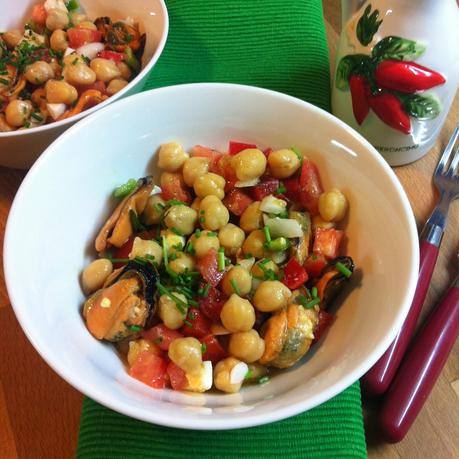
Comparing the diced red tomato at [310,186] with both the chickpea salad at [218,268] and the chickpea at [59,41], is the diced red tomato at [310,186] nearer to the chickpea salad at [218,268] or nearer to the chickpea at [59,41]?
the chickpea salad at [218,268]

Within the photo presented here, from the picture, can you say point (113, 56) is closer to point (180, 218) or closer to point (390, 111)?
point (180, 218)

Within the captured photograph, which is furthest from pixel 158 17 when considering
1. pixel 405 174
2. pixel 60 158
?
pixel 405 174

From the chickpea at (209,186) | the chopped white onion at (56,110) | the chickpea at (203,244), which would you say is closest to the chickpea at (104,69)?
the chopped white onion at (56,110)

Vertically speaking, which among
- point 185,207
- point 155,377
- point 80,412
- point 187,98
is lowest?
point 80,412

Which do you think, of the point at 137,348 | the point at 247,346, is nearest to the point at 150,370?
the point at 137,348

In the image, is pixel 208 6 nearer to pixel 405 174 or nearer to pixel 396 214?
pixel 405 174

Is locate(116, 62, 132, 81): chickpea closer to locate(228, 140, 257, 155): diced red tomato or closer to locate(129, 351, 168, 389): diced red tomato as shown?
locate(228, 140, 257, 155): diced red tomato

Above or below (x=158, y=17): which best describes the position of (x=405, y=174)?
below
